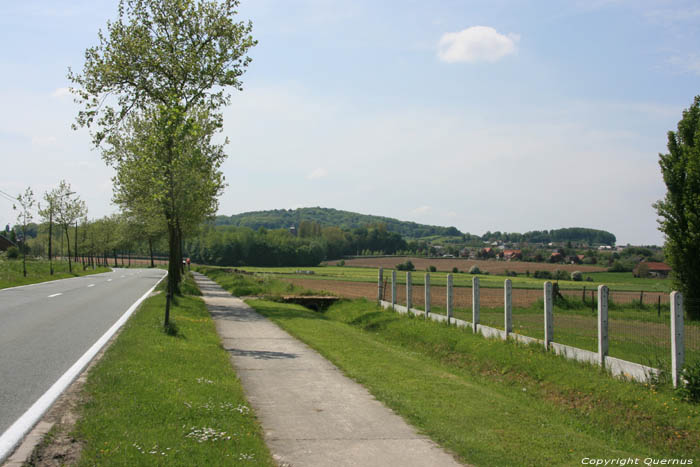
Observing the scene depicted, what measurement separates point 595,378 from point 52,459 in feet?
25.6

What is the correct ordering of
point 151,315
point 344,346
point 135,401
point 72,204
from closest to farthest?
point 135,401
point 344,346
point 151,315
point 72,204

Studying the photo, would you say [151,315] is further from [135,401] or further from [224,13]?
[224,13]

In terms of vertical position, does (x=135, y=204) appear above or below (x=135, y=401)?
above

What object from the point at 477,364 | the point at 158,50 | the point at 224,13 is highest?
the point at 224,13

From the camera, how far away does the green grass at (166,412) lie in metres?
5.53

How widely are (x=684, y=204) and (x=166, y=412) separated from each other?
23.3m

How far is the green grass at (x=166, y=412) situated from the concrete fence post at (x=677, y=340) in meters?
5.91

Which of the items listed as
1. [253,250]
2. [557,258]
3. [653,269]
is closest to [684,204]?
[653,269]

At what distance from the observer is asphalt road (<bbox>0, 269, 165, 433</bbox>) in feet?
26.3

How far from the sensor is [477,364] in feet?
41.7

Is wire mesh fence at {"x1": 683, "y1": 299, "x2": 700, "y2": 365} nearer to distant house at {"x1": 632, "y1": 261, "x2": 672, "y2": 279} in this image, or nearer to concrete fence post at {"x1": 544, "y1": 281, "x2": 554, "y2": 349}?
concrete fence post at {"x1": 544, "y1": 281, "x2": 554, "y2": 349}

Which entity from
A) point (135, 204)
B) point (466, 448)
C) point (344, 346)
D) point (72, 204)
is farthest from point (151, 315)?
point (72, 204)

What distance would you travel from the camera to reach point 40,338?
12797 mm

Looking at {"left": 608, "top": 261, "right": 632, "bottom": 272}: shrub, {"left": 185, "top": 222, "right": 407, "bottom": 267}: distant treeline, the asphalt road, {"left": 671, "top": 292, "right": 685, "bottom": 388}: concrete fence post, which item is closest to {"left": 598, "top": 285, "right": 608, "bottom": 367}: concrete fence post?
{"left": 671, "top": 292, "right": 685, "bottom": 388}: concrete fence post
